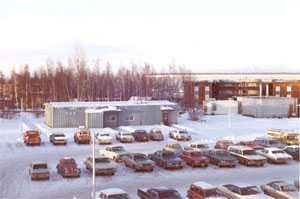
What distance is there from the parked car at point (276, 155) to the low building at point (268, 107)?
28037 millimetres

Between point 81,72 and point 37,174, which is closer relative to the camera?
point 37,174

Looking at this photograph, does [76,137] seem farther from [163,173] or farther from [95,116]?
[163,173]

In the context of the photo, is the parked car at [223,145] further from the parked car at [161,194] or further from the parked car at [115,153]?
the parked car at [161,194]

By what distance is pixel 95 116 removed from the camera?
4028 cm

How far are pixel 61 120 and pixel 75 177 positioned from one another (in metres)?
19.5

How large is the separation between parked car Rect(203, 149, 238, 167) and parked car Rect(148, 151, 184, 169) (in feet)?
6.47

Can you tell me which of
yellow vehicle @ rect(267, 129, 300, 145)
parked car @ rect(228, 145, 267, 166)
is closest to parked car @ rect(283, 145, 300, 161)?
parked car @ rect(228, 145, 267, 166)

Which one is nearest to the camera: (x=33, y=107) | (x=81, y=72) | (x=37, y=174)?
(x=37, y=174)

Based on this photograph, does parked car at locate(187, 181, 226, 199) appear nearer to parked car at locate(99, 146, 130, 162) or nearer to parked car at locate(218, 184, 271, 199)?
parked car at locate(218, 184, 271, 199)

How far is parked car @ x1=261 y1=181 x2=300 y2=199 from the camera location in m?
17.3

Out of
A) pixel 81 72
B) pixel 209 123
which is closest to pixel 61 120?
pixel 209 123

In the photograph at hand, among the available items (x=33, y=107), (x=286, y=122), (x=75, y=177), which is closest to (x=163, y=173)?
(x=75, y=177)

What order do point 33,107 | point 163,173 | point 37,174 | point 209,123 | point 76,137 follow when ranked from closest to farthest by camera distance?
point 37,174, point 163,173, point 76,137, point 209,123, point 33,107

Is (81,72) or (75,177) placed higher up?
(81,72)
